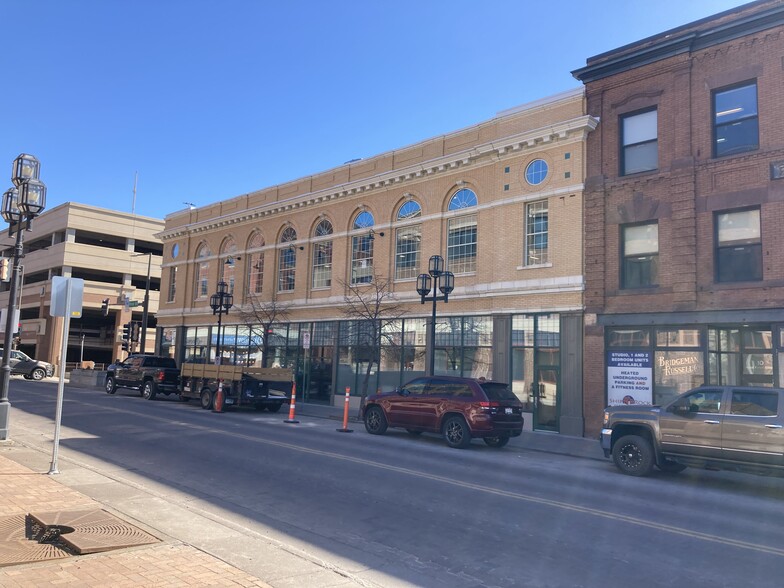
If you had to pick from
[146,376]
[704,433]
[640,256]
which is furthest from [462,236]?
[146,376]

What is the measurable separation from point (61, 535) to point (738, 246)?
17254mm

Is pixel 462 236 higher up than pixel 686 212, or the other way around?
pixel 462 236

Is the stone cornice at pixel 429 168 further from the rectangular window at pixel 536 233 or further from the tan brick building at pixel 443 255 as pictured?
the rectangular window at pixel 536 233

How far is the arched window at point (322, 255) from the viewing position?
2989 cm

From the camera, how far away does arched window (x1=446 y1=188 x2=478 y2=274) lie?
2377 cm

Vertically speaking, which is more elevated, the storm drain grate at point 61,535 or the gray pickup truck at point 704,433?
the gray pickup truck at point 704,433

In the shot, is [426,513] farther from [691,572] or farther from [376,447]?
[376,447]

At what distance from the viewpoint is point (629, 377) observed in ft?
60.6

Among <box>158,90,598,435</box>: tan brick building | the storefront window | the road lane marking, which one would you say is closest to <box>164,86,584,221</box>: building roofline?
<box>158,90,598,435</box>: tan brick building

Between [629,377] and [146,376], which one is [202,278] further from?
[629,377]

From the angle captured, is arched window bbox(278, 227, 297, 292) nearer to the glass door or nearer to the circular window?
the circular window

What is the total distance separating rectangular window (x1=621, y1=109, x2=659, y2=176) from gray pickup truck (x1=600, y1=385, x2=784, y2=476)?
9647 millimetres

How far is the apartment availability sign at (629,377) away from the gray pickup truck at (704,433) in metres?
5.43

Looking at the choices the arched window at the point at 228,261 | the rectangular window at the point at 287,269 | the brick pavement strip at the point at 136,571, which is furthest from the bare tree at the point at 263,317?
the brick pavement strip at the point at 136,571
